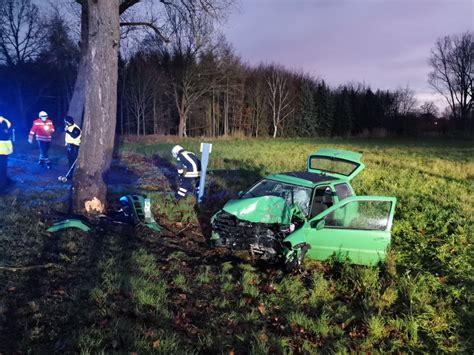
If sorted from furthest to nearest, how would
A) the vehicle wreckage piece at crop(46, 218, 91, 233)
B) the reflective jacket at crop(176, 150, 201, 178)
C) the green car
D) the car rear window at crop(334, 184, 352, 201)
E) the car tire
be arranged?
the reflective jacket at crop(176, 150, 201, 178) → the car rear window at crop(334, 184, 352, 201) → the vehicle wreckage piece at crop(46, 218, 91, 233) → the green car → the car tire

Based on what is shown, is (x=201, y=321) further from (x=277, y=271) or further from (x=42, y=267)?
(x=42, y=267)

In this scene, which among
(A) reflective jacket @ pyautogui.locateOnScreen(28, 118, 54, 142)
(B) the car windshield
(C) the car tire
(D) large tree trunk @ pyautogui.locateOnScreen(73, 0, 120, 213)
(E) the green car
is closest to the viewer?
(C) the car tire


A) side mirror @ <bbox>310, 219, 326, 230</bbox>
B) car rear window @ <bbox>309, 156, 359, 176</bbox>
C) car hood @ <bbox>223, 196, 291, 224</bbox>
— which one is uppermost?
car rear window @ <bbox>309, 156, 359, 176</bbox>

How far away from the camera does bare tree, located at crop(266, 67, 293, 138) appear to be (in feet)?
157

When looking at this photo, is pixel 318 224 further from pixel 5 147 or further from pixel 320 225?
pixel 5 147

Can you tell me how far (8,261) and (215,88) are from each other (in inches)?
1415

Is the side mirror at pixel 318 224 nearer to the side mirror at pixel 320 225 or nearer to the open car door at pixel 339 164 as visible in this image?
the side mirror at pixel 320 225

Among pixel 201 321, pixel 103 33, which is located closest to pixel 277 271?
pixel 201 321

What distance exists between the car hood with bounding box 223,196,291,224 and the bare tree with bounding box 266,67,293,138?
42.1 metres

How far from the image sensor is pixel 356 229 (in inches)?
231

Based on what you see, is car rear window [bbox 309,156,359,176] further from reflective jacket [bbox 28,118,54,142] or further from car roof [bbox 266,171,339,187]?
reflective jacket [bbox 28,118,54,142]

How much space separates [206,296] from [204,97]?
38.5 metres

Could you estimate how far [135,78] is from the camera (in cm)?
3622

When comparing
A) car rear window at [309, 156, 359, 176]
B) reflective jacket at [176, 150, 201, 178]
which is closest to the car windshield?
car rear window at [309, 156, 359, 176]
